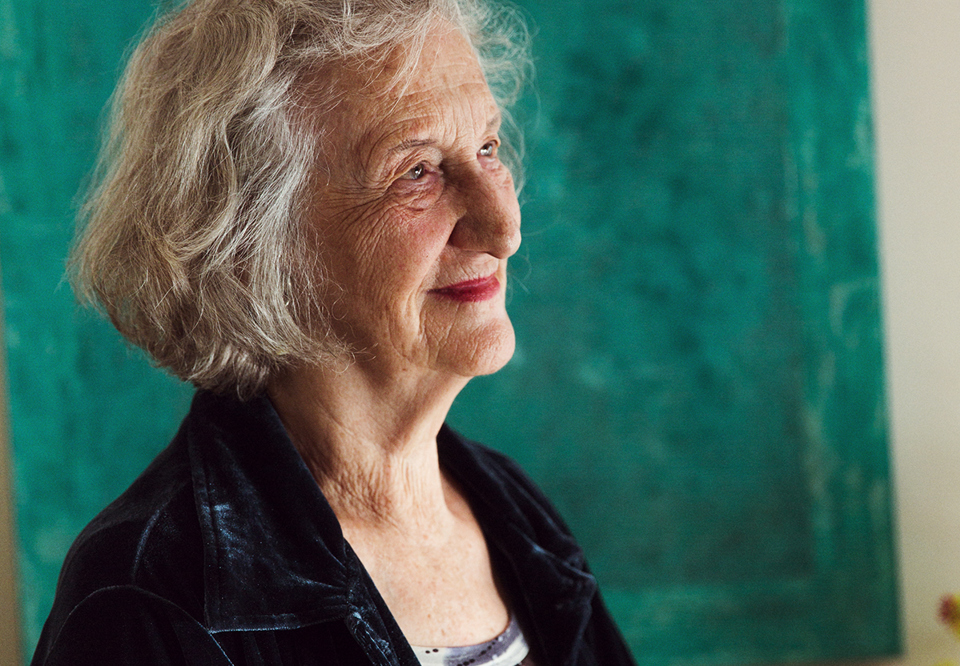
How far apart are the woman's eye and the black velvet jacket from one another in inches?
12.8

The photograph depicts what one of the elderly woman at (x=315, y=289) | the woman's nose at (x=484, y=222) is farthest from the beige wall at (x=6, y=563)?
the woman's nose at (x=484, y=222)

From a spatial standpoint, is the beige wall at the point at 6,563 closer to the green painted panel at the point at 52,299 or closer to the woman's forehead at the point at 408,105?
the green painted panel at the point at 52,299

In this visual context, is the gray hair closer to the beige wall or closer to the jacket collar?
the jacket collar

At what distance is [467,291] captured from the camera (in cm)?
97

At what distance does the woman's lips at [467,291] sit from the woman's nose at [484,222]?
0.13 feet

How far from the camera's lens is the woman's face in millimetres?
932

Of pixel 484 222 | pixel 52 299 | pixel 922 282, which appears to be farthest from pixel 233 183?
pixel 922 282

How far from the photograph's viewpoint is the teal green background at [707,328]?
1846mm

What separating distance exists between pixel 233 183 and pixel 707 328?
128 centimetres

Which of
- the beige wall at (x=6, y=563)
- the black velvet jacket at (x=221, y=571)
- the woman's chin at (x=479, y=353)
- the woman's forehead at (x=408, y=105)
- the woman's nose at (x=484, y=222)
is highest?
the woman's forehead at (x=408, y=105)

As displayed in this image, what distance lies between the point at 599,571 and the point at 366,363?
3.68 ft

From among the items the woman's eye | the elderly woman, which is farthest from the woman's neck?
the woman's eye

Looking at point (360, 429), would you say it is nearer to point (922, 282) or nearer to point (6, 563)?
point (6, 563)

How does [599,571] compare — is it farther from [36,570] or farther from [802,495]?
[36,570]
